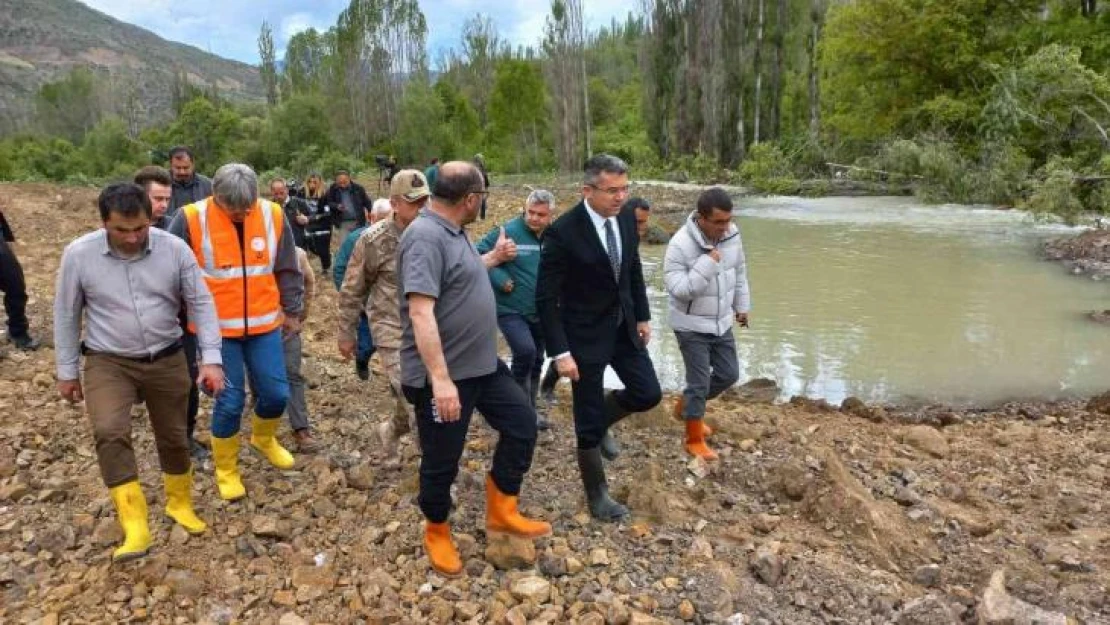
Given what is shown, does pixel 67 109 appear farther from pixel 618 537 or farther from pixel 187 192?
pixel 618 537

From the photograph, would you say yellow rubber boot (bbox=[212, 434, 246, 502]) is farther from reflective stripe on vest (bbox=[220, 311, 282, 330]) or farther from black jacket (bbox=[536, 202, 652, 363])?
black jacket (bbox=[536, 202, 652, 363])

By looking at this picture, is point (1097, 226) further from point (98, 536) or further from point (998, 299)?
point (98, 536)

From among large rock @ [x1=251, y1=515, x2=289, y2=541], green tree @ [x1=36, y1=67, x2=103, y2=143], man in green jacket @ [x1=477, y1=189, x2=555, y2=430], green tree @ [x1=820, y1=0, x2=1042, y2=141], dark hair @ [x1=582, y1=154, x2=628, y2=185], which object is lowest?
large rock @ [x1=251, y1=515, x2=289, y2=541]

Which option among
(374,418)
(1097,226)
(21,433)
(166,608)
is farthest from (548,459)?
(1097,226)

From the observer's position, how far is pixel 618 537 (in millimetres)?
3582

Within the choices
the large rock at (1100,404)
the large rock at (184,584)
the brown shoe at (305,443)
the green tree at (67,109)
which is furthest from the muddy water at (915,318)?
the green tree at (67,109)

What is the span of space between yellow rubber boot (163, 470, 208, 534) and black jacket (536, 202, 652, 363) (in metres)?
1.82

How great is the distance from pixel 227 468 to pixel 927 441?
459 cm

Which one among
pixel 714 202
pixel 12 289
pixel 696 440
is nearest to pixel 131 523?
pixel 696 440

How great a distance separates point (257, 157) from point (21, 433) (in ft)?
137

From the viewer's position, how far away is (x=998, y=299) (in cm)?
1154

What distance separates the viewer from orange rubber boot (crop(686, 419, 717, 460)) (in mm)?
4695

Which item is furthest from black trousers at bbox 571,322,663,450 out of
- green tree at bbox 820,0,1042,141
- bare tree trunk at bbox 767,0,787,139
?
bare tree trunk at bbox 767,0,787,139

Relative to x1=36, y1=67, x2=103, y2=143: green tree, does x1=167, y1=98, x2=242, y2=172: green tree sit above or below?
below
